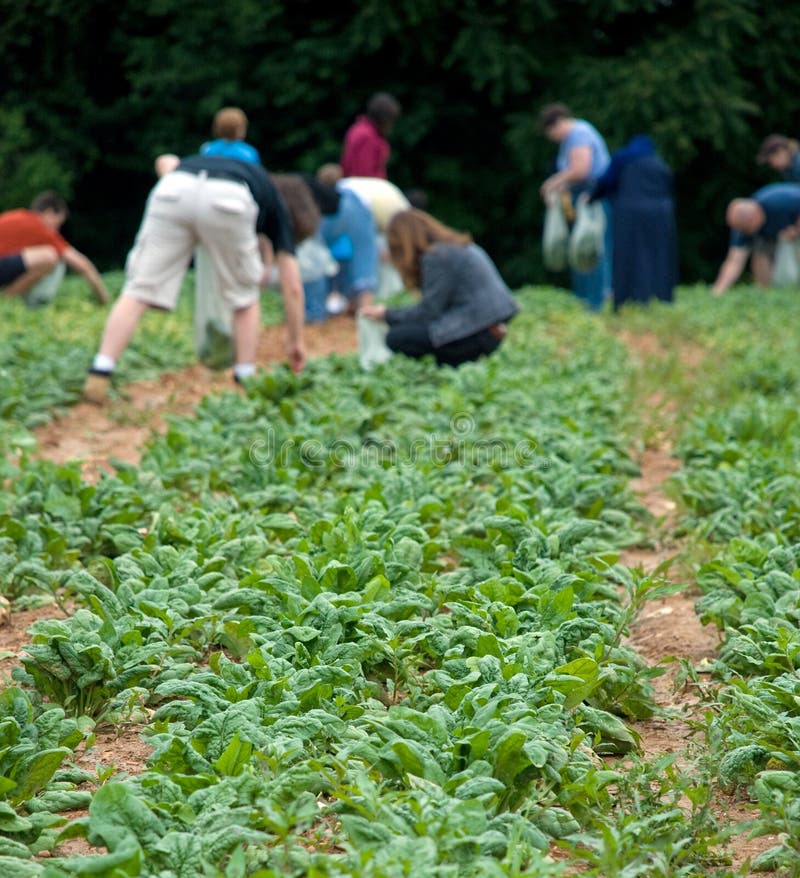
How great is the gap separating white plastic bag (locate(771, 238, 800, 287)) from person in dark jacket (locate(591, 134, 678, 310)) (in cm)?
280

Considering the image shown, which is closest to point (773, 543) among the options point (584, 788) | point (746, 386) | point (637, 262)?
point (584, 788)

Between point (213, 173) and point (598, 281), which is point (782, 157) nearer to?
point (598, 281)

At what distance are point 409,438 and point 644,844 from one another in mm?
3486

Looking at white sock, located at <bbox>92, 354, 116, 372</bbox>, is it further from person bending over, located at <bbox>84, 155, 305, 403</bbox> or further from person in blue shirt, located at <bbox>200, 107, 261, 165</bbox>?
person in blue shirt, located at <bbox>200, 107, 261, 165</bbox>

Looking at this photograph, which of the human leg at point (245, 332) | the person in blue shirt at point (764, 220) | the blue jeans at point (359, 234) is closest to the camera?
the human leg at point (245, 332)

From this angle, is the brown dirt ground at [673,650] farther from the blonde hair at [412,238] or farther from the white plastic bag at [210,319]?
the white plastic bag at [210,319]

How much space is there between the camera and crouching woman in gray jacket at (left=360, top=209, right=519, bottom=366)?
7719mm

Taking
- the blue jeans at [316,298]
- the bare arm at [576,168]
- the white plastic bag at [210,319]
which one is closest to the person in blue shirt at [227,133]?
the white plastic bag at [210,319]

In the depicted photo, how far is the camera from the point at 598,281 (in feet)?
46.9

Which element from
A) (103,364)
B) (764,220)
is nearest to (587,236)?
(764,220)

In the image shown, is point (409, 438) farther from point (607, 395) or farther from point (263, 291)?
point (263, 291)

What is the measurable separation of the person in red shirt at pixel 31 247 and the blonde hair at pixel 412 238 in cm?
496

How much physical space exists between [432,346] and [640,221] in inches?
240

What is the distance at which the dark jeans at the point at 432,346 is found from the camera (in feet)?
26.2
